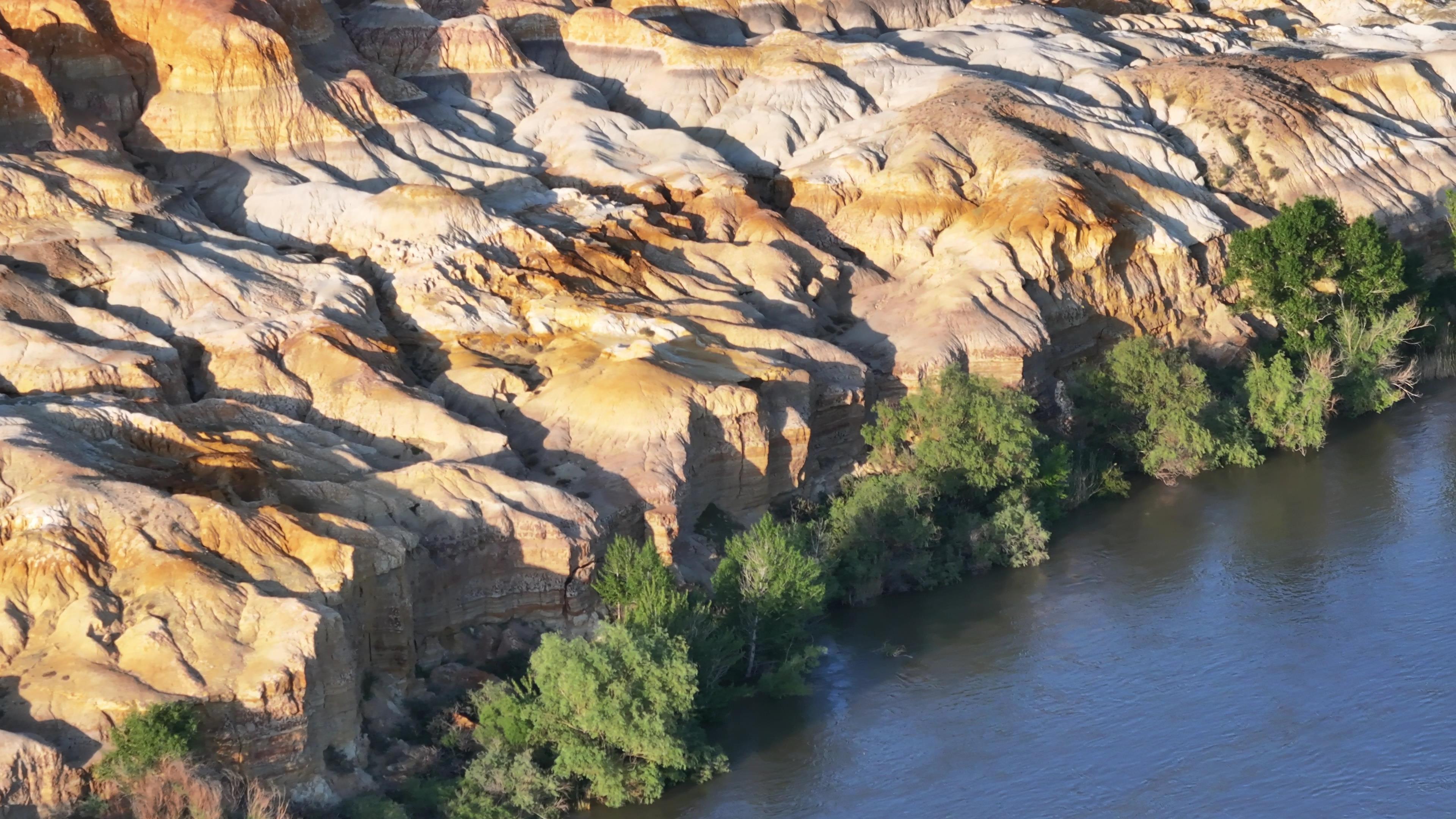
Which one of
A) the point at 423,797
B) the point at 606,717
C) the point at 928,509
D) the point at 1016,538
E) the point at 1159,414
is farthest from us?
the point at 1159,414

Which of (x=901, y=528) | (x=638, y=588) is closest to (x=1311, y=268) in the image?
(x=901, y=528)

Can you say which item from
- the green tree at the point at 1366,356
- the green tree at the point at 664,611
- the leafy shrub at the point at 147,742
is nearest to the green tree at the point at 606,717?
the green tree at the point at 664,611

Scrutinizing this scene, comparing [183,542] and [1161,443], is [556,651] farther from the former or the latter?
[1161,443]

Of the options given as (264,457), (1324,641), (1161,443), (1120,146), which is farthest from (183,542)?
(1120,146)

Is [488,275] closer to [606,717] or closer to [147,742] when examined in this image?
[606,717]

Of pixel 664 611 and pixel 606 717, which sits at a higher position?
pixel 664 611

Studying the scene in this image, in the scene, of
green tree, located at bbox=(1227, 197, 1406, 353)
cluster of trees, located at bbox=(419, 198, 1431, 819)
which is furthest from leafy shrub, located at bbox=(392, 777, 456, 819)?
green tree, located at bbox=(1227, 197, 1406, 353)

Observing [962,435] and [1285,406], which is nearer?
[962,435]

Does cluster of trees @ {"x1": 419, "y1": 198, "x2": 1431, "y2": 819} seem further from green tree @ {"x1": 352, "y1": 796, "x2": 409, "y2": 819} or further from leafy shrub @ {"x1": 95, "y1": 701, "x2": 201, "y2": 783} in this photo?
leafy shrub @ {"x1": 95, "y1": 701, "x2": 201, "y2": 783}
